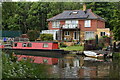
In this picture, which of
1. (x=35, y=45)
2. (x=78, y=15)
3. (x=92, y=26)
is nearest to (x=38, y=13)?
(x=78, y=15)

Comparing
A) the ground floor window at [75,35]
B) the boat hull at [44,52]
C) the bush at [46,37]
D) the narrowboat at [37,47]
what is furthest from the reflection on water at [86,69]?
the ground floor window at [75,35]

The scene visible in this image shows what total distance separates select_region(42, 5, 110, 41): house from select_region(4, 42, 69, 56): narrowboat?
313 inches

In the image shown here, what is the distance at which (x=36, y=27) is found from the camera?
50156 mm

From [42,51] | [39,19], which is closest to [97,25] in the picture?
[42,51]

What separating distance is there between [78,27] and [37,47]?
34.0 feet

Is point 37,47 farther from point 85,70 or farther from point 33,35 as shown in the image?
point 85,70

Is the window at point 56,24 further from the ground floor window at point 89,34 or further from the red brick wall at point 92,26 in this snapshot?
the ground floor window at point 89,34

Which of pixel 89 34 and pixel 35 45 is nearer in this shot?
pixel 35 45

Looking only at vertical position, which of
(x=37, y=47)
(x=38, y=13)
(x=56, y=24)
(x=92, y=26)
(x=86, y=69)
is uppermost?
(x=38, y=13)

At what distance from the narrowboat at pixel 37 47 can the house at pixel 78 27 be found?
7.95 m

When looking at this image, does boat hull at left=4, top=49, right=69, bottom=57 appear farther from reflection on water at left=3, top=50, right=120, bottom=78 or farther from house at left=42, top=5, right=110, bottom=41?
reflection on water at left=3, top=50, right=120, bottom=78

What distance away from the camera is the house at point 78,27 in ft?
132

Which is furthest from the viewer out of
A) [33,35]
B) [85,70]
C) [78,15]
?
[33,35]

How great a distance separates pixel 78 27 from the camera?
40906 mm
